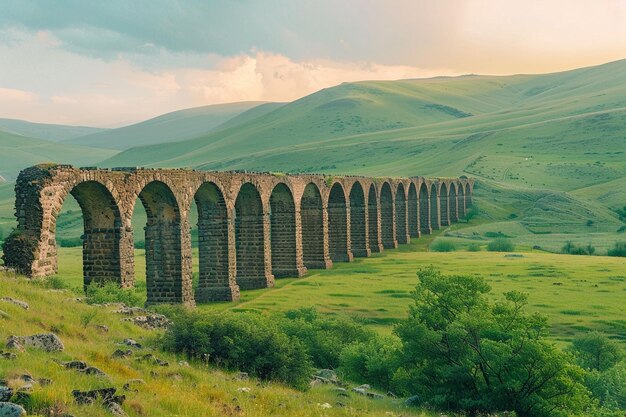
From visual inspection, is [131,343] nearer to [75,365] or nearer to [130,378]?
[130,378]

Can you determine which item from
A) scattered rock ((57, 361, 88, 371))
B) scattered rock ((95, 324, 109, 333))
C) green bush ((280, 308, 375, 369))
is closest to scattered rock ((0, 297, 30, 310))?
scattered rock ((95, 324, 109, 333))

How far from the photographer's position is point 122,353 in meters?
15.8

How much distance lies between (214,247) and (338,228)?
20702 millimetres

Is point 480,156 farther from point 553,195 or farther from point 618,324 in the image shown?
point 618,324

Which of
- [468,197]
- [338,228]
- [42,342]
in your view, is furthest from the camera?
[468,197]

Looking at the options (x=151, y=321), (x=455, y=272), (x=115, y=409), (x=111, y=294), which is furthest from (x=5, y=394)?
(x=455, y=272)

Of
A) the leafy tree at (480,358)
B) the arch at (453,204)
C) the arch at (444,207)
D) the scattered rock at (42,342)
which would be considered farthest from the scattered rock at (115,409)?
the arch at (453,204)

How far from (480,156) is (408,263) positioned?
92.3 metres

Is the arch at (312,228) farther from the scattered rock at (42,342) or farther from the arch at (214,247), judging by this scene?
the scattered rock at (42,342)

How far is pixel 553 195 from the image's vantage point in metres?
99.4

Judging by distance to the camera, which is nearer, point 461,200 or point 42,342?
point 42,342

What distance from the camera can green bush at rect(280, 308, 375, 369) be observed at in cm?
2480

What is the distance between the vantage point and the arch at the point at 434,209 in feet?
294

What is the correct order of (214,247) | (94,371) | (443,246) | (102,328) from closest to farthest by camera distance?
(94,371), (102,328), (214,247), (443,246)
